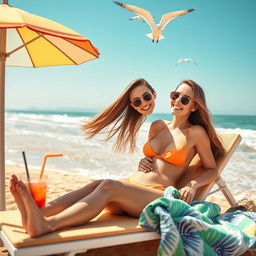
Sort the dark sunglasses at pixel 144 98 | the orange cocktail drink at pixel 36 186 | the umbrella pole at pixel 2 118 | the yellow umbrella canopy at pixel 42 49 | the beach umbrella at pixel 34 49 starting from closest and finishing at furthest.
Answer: the orange cocktail drink at pixel 36 186
the beach umbrella at pixel 34 49
the umbrella pole at pixel 2 118
the dark sunglasses at pixel 144 98
the yellow umbrella canopy at pixel 42 49

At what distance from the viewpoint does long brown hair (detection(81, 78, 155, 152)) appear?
3.69 metres

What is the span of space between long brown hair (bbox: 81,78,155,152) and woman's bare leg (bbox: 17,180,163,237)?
2.71 feet

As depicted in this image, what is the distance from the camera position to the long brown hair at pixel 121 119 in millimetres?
3689

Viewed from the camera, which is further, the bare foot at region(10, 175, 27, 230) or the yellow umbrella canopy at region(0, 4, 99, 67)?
the yellow umbrella canopy at region(0, 4, 99, 67)

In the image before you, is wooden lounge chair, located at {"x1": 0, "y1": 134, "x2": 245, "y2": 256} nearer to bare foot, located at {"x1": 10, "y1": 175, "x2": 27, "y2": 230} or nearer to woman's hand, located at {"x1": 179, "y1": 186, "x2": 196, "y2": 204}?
bare foot, located at {"x1": 10, "y1": 175, "x2": 27, "y2": 230}

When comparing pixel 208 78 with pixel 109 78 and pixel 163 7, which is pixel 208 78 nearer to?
pixel 163 7

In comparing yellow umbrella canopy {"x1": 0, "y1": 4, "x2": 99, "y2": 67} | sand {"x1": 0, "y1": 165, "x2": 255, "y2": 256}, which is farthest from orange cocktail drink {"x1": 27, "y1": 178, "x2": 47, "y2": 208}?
yellow umbrella canopy {"x1": 0, "y1": 4, "x2": 99, "y2": 67}

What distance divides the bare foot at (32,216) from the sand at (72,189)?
0.97 ft

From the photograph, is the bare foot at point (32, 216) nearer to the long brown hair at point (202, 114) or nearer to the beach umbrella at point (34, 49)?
the beach umbrella at point (34, 49)

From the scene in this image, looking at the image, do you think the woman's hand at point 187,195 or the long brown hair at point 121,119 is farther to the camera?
the long brown hair at point 121,119

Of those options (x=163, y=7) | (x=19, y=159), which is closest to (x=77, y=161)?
(x=19, y=159)

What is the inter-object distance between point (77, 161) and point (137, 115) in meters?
6.44

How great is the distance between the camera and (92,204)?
269 centimetres

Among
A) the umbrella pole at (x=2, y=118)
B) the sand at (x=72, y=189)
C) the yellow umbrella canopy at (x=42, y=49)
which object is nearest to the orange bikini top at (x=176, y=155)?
the sand at (x=72, y=189)
